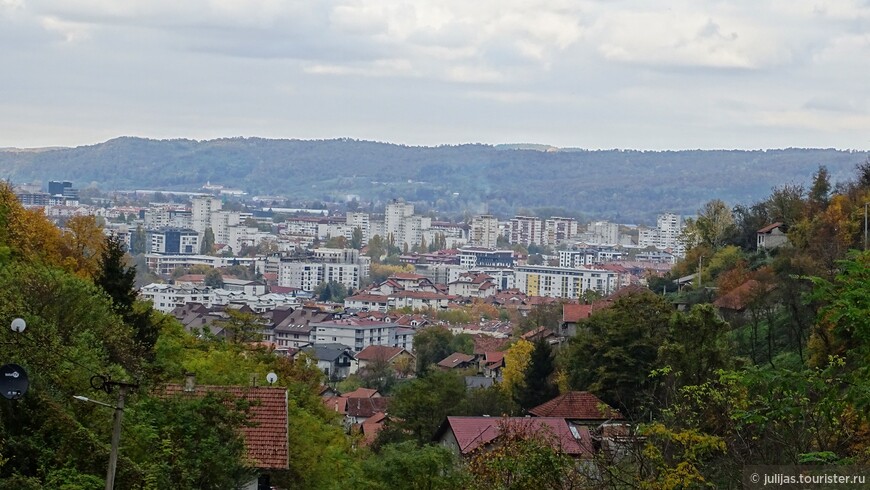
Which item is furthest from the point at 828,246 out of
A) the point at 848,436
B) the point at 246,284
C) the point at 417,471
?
the point at 246,284

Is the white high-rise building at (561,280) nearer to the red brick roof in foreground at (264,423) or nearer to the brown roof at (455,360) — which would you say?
the brown roof at (455,360)

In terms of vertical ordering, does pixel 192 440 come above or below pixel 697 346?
above

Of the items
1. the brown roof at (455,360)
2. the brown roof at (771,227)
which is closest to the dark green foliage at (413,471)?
the brown roof at (771,227)

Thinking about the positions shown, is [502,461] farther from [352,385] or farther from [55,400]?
[352,385]

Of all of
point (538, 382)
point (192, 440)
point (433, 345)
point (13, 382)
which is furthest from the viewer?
point (433, 345)

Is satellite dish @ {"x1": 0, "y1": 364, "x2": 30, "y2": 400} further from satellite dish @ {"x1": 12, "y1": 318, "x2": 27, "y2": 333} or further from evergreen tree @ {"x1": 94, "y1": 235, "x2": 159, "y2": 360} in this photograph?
evergreen tree @ {"x1": 94, "y1": 235, "x2": 159, "y2": 360}

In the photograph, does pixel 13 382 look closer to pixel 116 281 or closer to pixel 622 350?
pixel 116 281

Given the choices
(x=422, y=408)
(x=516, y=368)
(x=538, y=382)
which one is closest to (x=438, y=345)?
(x=516, y=368)
